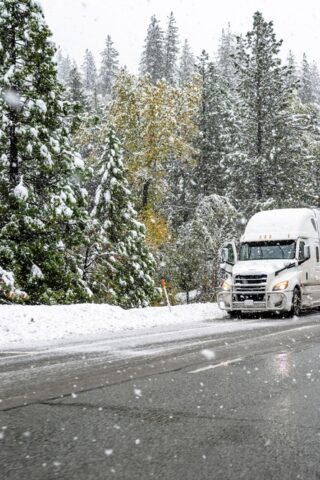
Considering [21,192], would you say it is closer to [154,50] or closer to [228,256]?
[228,256]

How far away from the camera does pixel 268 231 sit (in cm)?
2036

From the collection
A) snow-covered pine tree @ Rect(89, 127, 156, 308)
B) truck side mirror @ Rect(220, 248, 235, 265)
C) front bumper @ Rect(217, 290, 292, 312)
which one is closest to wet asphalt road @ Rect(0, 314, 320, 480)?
front bumper @ Rect(217, 290, 292, 312)

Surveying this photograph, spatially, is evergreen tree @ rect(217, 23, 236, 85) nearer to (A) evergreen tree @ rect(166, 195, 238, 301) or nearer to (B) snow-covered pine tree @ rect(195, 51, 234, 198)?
(B) snow-covered pine tree @ rect(195, 51, 234, 198)

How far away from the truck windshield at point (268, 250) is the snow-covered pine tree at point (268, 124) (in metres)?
17.3

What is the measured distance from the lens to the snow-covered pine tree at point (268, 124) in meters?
38.0

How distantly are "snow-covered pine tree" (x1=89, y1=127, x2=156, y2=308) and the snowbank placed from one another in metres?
8.19

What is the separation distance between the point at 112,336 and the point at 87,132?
28.5 m

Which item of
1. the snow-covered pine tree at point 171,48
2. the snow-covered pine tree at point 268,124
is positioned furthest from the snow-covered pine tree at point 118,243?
the snow-covered pine tree at point 171,48

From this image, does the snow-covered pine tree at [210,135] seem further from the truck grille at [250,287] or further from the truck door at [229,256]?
the truck grille at [250,287]

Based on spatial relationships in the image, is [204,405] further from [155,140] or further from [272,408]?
[155,140]

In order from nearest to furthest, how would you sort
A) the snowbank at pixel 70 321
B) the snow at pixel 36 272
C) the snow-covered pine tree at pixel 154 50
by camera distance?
the snowbank at pixel 70 321, the snow at pixel 36 272, the snow-covered pine tree at pixel 154 50

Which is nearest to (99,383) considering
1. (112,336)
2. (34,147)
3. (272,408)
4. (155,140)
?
(272,408)

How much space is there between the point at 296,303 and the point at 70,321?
7218mm

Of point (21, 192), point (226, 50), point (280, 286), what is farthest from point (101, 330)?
point (226, 50)
